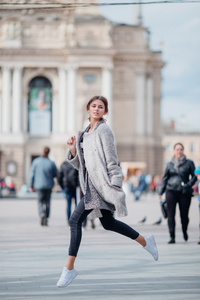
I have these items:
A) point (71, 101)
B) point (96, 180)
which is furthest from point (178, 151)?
point (71, 101)

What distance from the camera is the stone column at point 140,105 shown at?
62.7m

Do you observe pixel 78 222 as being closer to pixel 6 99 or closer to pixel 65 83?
pixel 65 83

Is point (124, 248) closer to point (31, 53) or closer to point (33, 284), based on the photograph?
point (33, 284)

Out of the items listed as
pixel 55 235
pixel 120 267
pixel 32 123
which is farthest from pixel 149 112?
pixel 120 267

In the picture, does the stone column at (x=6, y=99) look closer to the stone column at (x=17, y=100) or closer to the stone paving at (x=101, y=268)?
the stone column at (x=17, y=100)

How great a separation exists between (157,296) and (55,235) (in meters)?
7.80

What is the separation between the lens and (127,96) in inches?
2485

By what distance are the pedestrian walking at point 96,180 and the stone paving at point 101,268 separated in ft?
1.35

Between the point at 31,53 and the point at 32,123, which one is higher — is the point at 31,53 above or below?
above

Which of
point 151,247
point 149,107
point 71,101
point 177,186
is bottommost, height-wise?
point 151,247

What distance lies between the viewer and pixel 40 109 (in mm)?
61250

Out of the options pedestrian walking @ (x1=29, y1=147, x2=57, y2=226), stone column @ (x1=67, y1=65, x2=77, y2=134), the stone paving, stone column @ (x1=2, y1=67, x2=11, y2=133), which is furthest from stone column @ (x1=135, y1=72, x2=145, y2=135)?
the stone paving

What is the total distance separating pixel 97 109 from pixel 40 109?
5380 cm

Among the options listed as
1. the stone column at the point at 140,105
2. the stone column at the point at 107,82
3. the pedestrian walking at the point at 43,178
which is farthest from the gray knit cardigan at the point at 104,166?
the stone column at the point at 140,105
